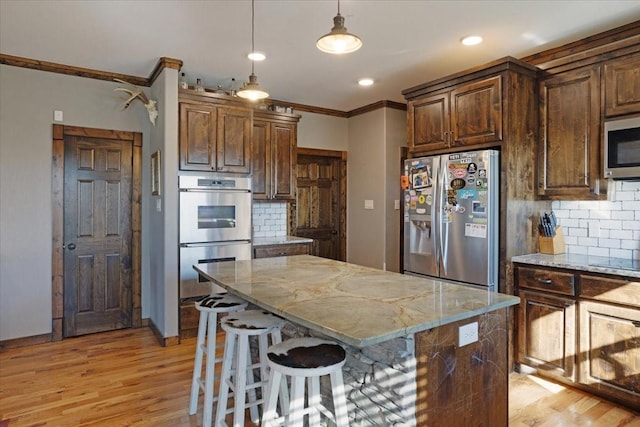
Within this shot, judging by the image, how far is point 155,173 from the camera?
3893 mm

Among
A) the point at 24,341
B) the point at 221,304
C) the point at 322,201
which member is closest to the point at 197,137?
the point at 221,304

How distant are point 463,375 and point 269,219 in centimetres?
357

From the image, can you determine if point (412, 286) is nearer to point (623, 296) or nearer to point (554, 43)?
point (623, 296)

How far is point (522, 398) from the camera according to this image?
267 cm

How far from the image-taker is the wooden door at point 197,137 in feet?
12.2

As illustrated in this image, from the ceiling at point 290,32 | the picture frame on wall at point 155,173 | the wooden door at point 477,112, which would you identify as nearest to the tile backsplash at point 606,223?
the wooden door at point 477,112

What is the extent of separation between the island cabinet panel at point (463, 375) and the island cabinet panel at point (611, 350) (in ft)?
4.30

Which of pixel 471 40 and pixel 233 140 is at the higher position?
pixel 471 40

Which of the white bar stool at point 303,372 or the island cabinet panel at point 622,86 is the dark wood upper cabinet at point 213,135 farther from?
the island cabinet panel at point 622,86

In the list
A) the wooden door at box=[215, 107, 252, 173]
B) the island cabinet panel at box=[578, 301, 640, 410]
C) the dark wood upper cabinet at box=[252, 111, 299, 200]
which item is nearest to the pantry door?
the wooden door at box=[215, 107, 252, 173]

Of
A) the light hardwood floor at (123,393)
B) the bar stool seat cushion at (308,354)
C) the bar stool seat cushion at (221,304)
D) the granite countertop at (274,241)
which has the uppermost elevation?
the granite countertop at (274,241)

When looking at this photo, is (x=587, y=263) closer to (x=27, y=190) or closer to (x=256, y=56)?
(x=256, y=56)

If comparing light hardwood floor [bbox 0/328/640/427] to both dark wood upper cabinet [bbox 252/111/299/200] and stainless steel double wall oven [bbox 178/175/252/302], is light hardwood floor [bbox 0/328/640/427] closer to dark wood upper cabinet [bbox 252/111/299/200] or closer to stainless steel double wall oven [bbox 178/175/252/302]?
stainless steel double wall oven [bbox 178/175/252/302]

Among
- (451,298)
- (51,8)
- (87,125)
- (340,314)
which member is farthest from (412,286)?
(87,125)
